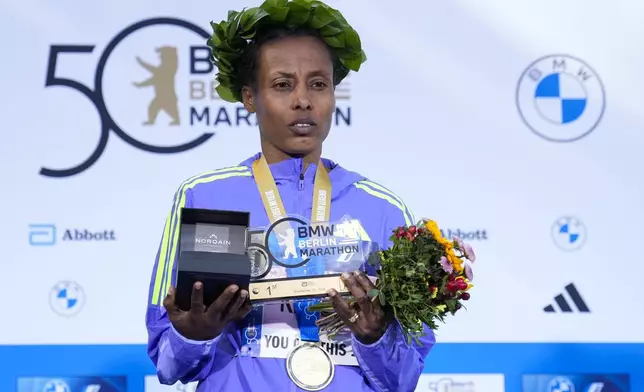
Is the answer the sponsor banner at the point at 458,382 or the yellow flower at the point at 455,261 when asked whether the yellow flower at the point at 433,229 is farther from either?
the sponsor banner at the point at 458,382

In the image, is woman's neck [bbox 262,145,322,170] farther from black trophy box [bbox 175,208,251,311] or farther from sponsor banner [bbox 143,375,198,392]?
sponsor banner [bbox 143,375,198,392]

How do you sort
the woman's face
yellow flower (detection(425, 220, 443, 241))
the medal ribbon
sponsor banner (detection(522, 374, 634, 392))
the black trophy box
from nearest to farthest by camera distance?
the black trophy box, yellow flower (detection(425, 220, 443, 241)), the medal ribbon, the woman's face, sponsor banner (detection(522, 374, 634, 392))

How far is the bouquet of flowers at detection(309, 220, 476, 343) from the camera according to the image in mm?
1953

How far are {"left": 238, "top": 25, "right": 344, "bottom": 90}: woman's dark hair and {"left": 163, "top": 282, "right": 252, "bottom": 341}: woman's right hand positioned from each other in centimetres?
62

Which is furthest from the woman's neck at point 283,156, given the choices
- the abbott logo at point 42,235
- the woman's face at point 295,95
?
the abbott logo at point 42,235

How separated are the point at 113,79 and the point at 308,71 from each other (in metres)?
1.64

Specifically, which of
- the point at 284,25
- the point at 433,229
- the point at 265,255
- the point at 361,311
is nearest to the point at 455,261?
the point at 433,229

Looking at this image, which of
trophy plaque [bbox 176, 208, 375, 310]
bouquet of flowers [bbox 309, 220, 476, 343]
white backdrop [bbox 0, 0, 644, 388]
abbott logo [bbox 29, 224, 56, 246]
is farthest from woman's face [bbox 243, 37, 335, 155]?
abbott logo [bbox 29, 224, 56, 246]

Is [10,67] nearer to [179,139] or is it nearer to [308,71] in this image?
[179,139]

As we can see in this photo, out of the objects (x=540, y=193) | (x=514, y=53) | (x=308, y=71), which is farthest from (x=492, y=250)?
(x=308, y=71)

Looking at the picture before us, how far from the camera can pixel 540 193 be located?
388cm

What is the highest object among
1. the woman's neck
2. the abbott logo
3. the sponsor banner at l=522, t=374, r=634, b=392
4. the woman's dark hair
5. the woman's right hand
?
the woman's dark hair

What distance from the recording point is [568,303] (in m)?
3.84

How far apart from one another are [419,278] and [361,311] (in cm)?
13
